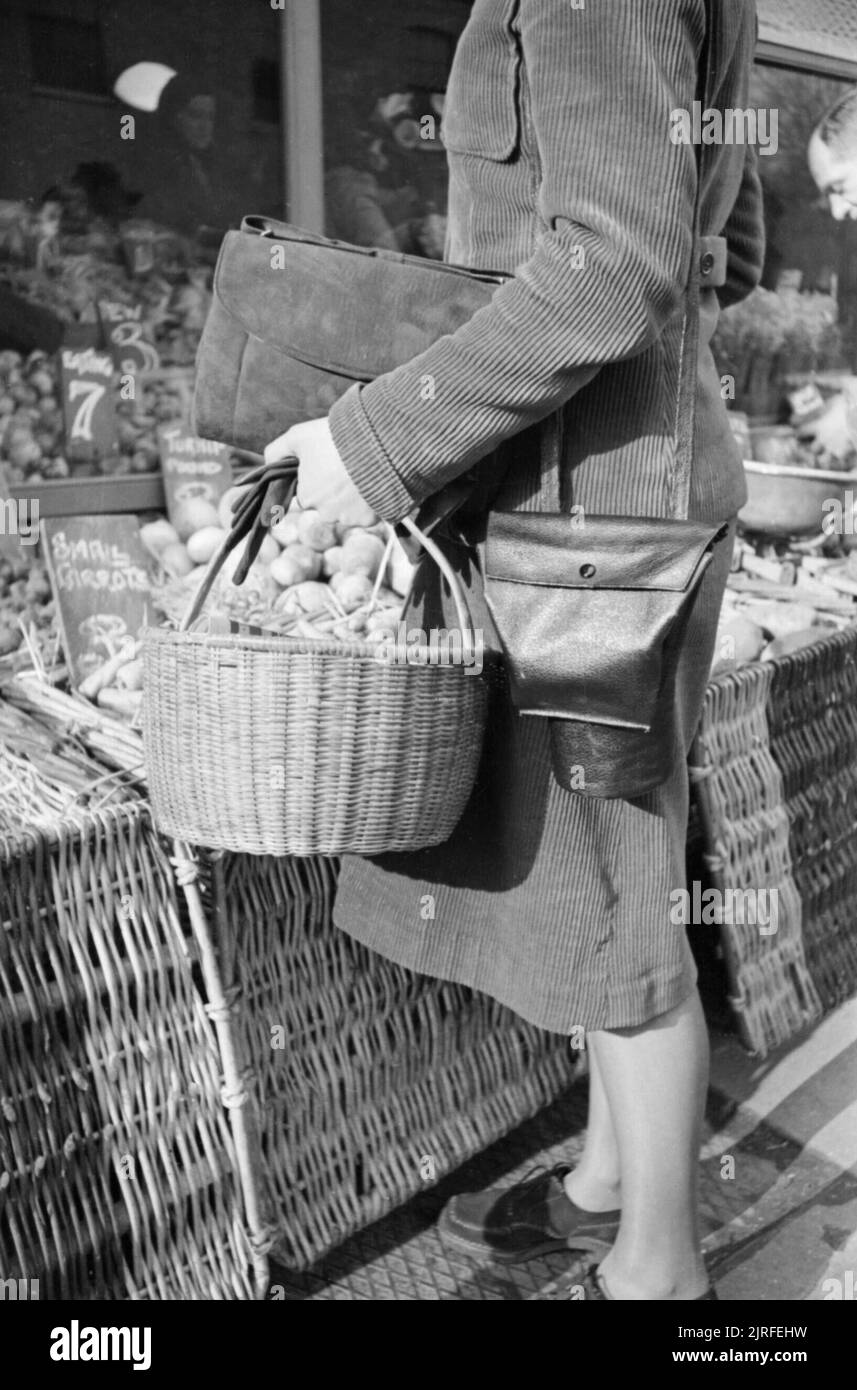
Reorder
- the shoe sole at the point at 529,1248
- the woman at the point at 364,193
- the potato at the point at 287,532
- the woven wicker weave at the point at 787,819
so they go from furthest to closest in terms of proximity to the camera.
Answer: the woman at the point at 364,193, the potato at the point at 287,532, the woven wicker weave at the point at 787,819, the shoe sole at the point at 529,1248

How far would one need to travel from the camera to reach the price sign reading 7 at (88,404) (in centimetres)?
323

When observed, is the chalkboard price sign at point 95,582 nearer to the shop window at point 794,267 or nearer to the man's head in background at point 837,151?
the shop window at point 794,267

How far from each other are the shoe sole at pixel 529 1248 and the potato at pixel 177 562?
164 centimetres

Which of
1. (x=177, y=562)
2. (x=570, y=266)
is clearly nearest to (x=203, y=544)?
(x=177, y=562)

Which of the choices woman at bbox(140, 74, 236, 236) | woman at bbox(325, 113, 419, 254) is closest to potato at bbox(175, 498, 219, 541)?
woman at bbox(140, 74, 236, 236)

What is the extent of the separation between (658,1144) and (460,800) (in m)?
0.56

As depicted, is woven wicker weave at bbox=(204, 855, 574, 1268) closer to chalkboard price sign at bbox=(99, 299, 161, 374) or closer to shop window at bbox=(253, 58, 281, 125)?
chalkboard price sign at bbox=(99, 299, 161, 374)

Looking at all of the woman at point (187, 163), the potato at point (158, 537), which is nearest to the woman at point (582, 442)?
the potato at point (158, 537)

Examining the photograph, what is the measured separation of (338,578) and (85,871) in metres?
1.07

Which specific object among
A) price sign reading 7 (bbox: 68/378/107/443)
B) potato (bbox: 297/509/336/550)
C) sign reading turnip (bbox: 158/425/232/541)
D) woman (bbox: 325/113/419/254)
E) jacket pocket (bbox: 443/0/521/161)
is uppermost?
woman (bbox: 325/113/419/254)

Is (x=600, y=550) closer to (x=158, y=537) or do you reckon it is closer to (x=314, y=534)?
(x=314, y=534)

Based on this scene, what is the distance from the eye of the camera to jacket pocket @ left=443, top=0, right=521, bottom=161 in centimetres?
151

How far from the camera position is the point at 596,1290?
183 centimetres

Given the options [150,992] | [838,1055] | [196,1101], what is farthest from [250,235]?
[838,1055]
